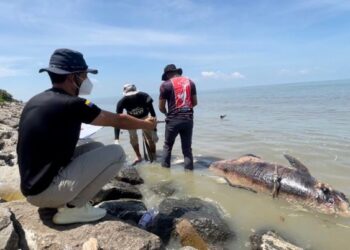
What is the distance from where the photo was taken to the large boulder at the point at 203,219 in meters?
5.02

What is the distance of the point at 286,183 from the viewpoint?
7.15 metres

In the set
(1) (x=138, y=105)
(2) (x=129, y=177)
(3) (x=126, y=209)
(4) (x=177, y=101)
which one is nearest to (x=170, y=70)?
(4) (x=177, y=101)

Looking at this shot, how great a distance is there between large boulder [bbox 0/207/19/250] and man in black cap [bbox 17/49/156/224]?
306mm

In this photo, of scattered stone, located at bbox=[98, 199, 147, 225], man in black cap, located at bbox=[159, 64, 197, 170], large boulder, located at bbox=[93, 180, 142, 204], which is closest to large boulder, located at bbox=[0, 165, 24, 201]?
large boulder, located at bbox=[93, 180, 142, 204]

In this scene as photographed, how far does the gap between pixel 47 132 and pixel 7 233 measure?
1074 mm

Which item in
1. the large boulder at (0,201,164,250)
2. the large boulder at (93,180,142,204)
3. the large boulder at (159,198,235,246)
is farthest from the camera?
the large boulder at (93,180,142,204)

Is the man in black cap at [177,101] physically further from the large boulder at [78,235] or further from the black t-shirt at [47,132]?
the black t-shirt at [47,132]

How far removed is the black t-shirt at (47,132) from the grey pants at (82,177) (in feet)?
0.33

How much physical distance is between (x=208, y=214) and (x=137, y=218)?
1.00 metres

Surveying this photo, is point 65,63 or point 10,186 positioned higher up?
point 65,63

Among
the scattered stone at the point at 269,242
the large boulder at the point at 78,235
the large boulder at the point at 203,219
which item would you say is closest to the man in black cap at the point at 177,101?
the large boulder at the point at 203,219

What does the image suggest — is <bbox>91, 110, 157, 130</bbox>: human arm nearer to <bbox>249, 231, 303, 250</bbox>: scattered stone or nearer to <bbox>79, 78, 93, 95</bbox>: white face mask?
<bbox>79, 78, 93, 95</bbox>: white face mask

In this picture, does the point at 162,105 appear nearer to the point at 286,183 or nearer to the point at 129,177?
the point at 129,177

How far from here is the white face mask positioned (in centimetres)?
426
